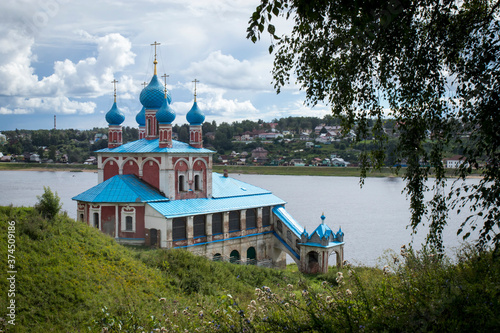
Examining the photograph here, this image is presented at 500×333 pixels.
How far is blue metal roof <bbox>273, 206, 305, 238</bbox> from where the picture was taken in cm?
2128

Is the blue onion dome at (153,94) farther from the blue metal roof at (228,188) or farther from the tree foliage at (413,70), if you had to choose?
the tree foliage at (413,70)

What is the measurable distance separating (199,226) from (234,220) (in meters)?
2.08

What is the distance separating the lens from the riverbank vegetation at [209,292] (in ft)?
13.6

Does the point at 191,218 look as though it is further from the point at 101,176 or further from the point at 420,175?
the point at 420,175

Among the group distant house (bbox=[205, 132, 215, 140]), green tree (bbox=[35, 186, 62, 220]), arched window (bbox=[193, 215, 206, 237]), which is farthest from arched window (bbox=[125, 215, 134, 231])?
distant house (bbox=[205, 132, 215, 140])

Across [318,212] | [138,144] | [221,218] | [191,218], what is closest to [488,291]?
[191,218]

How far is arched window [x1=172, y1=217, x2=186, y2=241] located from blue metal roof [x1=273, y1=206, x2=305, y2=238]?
5.25 m

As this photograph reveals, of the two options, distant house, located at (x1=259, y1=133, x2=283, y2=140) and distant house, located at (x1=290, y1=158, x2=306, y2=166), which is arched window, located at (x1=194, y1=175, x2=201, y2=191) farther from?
distant house, located at (x1=259, y1=133, x2=283, y2=140)

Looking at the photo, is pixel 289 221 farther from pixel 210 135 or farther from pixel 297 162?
pixel 210 135

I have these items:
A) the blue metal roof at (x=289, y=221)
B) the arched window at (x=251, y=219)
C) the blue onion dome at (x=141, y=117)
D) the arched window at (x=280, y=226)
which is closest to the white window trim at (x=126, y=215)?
Answer: the arched window at (x=251, y=219)

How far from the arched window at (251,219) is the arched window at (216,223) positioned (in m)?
1.78

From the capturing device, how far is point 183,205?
19.1 metres

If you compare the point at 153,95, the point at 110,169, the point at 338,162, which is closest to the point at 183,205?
the point at 110,169

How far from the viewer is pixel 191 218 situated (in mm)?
18562
